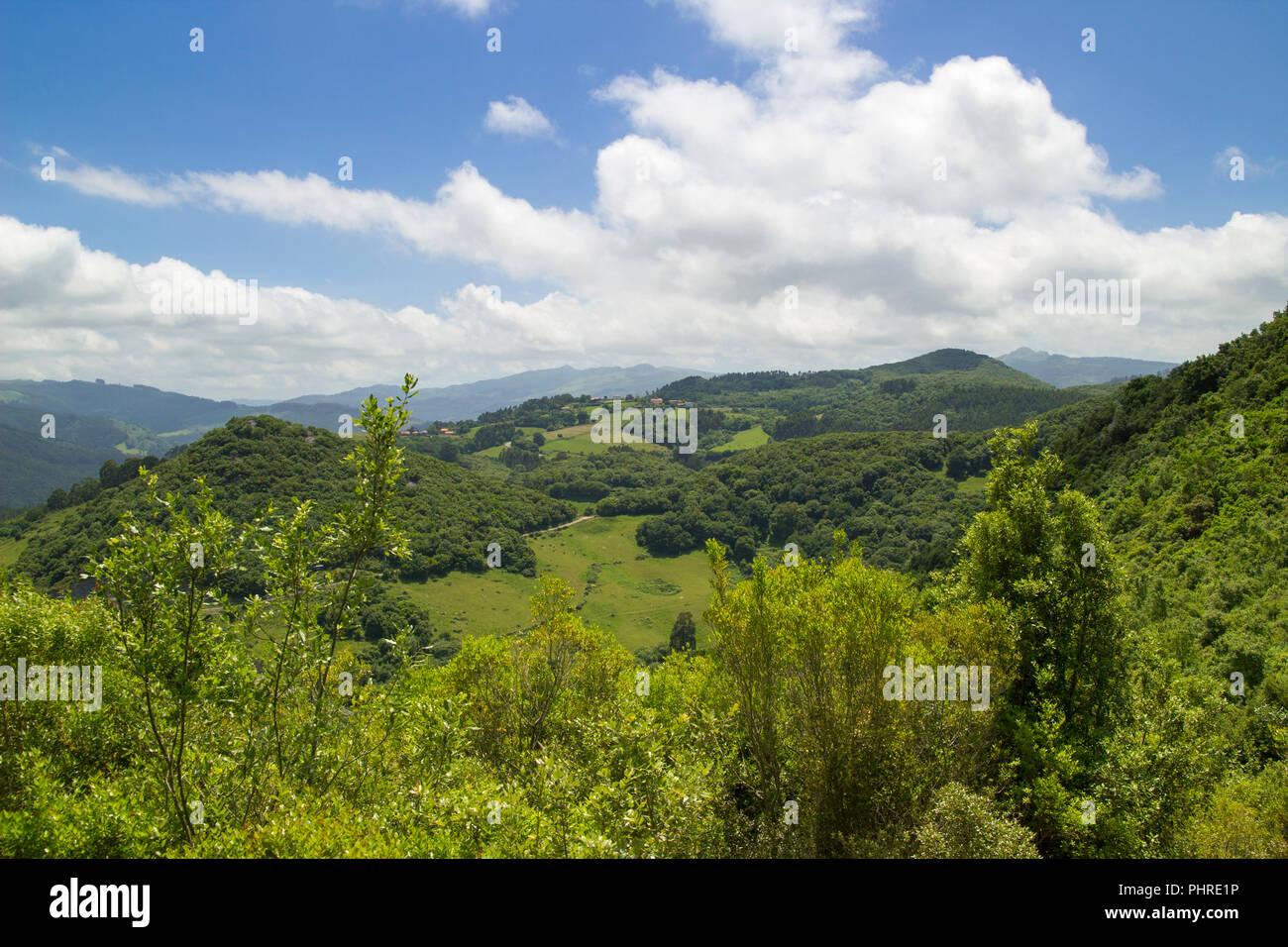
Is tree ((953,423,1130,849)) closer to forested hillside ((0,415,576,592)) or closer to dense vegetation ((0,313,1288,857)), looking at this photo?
dense vegetation ((0,313,1288,857))

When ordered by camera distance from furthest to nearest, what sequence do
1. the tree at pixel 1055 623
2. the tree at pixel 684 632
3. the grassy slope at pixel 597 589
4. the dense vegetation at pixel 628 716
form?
the grassy slope at pixel 597 589, the tree at pixel 684 632, the tree at pixel 1055 623, the dense vegetation at pixel 628 716

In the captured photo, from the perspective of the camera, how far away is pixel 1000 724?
17.8 m

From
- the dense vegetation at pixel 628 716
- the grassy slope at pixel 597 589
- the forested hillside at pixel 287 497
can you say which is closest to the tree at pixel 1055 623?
the dense vegetation at pixel 628 716

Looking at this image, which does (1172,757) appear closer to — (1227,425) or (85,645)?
(85,645)

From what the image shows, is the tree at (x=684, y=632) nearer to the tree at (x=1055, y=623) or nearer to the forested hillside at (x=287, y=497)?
the forested hillside at (x=287, y=497)

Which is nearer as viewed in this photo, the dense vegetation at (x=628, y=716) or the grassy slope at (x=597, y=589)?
the dense vegetation at (x=628, y=716)

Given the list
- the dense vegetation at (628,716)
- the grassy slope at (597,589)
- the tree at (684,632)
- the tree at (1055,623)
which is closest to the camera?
the dense vegetation at (628,716)

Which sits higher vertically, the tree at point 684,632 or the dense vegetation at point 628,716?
the dense vegetation at point 628,716

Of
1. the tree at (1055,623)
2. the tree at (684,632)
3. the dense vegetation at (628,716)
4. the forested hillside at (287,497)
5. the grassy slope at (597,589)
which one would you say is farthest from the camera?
the grassy slope at (597,589)

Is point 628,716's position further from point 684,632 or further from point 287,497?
point 287,497

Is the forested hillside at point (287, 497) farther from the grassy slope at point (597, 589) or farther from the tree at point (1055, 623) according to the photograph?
the tree at point (1055, 623)

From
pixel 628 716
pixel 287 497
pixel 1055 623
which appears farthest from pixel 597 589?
pixel 1055 623

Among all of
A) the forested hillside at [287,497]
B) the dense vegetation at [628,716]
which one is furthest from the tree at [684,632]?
the dense vegetation at [628,716]
